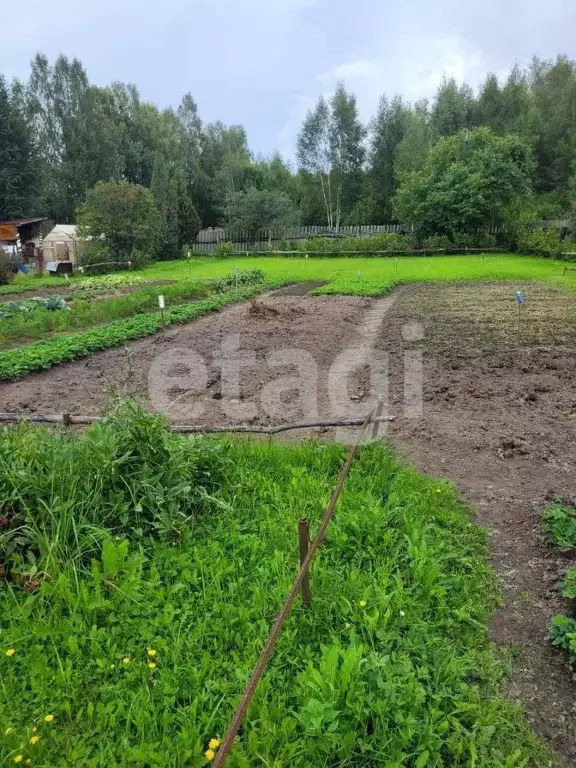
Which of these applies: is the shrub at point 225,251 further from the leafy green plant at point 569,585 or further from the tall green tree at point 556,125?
the leafy green plant at point 569,585

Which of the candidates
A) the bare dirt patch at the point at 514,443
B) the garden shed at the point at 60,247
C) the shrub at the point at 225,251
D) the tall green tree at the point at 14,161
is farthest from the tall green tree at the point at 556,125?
the tall green tree at the point at 14,161

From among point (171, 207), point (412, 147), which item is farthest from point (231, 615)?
point (412, 147)

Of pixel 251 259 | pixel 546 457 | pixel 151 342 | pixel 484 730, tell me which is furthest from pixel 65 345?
pixel 251 259

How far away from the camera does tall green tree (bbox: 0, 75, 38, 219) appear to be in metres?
32.9

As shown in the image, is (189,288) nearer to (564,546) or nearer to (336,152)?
(564,546)

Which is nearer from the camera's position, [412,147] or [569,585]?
[569,585]

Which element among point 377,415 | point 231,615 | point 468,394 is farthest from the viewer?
point 468,394

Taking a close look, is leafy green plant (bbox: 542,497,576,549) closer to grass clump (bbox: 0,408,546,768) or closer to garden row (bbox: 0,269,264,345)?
grass clump (bbox: 0,408,546,768)

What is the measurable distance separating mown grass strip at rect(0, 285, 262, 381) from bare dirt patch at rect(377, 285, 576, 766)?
4.84m

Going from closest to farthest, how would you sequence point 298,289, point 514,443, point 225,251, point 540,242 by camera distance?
point 514,443 → point 298,289 → point 540,242 → point 225,251

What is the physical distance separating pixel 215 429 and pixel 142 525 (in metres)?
1.28

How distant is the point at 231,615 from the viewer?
2859 millimetres

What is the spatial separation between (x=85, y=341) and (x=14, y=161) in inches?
1200

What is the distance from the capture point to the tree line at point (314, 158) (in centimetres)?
2850
